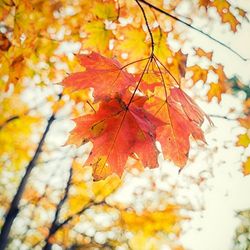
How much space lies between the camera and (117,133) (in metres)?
1.16

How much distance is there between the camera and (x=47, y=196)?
8.03 metres

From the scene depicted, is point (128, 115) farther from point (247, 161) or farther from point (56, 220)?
point (56, 220)

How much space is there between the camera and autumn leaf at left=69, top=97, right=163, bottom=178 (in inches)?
44.3

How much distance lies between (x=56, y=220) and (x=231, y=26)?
6.85m

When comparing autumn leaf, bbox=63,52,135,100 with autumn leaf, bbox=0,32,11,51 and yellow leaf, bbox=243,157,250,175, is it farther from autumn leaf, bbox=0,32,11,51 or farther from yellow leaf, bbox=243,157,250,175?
yellow leaf, bbox=243,157,250,175

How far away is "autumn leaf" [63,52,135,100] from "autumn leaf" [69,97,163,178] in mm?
73

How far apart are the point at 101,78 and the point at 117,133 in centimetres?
25

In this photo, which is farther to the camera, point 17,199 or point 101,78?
point 17,199

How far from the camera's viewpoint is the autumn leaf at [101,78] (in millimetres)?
1180

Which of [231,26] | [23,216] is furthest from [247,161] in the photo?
[23,216]

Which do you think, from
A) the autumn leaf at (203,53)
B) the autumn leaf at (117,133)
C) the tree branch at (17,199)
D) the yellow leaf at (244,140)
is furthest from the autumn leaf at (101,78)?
the tree branch at (17,199)

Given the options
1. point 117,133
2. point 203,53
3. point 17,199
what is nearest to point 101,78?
point 117,133

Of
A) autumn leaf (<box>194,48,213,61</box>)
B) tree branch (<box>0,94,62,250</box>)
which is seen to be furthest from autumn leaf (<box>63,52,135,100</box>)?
tree branch (<box>0,94,62,250</box>)

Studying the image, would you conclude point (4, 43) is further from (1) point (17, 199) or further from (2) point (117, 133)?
(1) point (17, 199)
